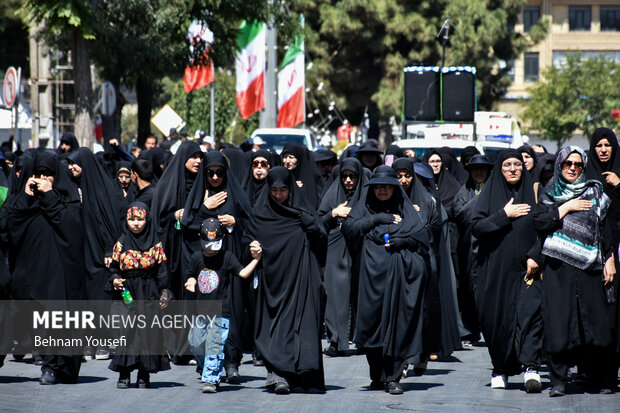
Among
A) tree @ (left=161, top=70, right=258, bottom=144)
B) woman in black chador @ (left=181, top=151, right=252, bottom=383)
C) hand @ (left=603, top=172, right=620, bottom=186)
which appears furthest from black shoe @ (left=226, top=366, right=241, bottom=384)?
tree @ (left=161, top=70, right=258, bottom=144)

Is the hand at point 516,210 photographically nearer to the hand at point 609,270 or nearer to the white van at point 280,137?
the hand at point 609,270

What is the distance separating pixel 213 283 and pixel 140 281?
512mm

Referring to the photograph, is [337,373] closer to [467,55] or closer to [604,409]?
[604,409]

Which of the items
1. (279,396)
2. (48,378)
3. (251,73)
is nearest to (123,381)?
(48,378)

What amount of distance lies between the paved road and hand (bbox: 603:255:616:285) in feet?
2.64

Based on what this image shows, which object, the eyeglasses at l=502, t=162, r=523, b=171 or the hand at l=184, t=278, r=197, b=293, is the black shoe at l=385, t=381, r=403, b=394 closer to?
the hand at l=184, t=278, r=197, b=293

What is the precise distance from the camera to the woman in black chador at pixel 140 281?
8.55 metres

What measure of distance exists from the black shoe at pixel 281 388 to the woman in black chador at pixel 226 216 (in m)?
0.60

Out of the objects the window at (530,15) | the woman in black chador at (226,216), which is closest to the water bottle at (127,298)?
the woman in black chador at (226,216)

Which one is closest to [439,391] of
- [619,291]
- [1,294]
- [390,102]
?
[619,291]

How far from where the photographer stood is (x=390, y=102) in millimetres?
42219

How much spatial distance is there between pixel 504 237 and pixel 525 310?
534mm

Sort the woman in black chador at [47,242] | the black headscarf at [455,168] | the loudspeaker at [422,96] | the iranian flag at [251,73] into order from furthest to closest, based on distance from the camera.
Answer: the iranian flag at [251,73]
the loudspeaker at [422,96]
the black headscarf at [455,168]
the woman in black chador at [47,242]

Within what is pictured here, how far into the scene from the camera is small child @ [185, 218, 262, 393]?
28.0 feet
